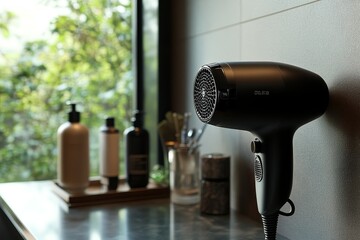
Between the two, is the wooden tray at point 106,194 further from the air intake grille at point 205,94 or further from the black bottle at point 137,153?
the air intake grille at point 205,94

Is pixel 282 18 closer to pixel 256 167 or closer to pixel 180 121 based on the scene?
pixel 256 167

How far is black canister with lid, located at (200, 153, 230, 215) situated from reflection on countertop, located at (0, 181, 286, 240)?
0.10ft

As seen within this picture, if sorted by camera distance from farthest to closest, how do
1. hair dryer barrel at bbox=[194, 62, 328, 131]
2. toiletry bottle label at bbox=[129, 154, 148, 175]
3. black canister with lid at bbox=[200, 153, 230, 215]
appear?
toiletry bottle label at bbox=[129, 154, 148, 175], black canister with lid at bbox=[200, 153, 230, 215], hair dryer barrel at bbox=[194, 62, 328, 131]

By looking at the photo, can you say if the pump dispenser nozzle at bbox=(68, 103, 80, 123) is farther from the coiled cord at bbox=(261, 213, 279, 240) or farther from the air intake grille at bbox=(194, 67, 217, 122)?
the coiled cord at bbox=(261, 213, 279, 240)

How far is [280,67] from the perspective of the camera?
0.90m

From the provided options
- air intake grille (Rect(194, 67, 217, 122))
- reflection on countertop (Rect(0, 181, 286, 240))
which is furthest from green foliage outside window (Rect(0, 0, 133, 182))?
air intake grille (Rect(194, 67, 217, 122))

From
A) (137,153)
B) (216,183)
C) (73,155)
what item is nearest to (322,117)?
(216,183)

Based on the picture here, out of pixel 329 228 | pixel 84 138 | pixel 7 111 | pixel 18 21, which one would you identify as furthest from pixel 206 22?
pixel 7 111

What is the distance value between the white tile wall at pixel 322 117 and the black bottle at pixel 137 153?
307 millimetres

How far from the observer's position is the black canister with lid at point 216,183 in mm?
1267

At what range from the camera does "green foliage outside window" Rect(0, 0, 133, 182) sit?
8.11ft

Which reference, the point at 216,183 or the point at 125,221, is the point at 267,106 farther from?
the point at 125,221

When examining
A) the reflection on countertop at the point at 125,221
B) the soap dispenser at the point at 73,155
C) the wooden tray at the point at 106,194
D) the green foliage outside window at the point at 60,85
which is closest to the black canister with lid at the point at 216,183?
the reflection on countertop at the point at 125,221

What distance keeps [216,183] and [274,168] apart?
0.37 metres
